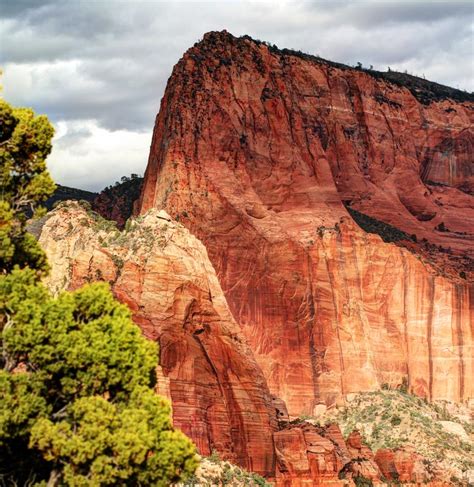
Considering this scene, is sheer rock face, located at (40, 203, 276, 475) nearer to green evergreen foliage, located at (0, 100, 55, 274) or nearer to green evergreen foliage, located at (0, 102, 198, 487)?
green evergreen foliage, located at (0, 100, 55, 274)

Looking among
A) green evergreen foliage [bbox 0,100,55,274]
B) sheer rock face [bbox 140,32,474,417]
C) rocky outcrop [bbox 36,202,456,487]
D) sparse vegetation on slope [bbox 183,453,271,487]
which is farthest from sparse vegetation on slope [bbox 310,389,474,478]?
green evergreen foliage [bbox 0,100,55,274]

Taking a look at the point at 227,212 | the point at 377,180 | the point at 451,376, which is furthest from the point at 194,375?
the point at 377,180

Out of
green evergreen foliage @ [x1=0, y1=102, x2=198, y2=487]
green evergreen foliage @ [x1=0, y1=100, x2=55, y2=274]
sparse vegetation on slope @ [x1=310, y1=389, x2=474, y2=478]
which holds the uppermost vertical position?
green evergreen foliage @ [x1=0, y1=100, x2=55, y2=274]

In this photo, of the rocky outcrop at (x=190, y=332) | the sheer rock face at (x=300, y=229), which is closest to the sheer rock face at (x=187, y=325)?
the rocky outcrop at (x=190, y=332)

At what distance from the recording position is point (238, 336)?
10781cm

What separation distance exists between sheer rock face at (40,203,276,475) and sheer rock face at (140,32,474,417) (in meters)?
19.7

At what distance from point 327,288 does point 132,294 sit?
32.6 m

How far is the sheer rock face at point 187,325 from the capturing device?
103m

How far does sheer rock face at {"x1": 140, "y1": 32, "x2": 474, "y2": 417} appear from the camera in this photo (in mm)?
129500

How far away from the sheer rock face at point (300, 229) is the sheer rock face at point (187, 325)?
1970 cm

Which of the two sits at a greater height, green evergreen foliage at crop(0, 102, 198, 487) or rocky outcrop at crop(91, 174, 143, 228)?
rocky outcrop at crop(91, 174, 143, 228)

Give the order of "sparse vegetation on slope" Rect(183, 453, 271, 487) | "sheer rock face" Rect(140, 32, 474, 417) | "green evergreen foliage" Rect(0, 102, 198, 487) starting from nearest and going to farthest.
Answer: "green evergreen foliage" Rect(0, 102, 198, 487), "sparse vegetation on slope" Rect(183, 453, 271, 487), "sheer rock face" Rect(140, 32, 474, 417)

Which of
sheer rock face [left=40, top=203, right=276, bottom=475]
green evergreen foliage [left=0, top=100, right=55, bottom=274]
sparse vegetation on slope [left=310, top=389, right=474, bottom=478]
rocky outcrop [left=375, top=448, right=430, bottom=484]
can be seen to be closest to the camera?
green evergreen foliage [left=0, top=100, right=55, bottom=274]

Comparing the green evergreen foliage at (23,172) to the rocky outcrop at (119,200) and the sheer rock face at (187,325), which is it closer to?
the sheer rock face at (187,325)
